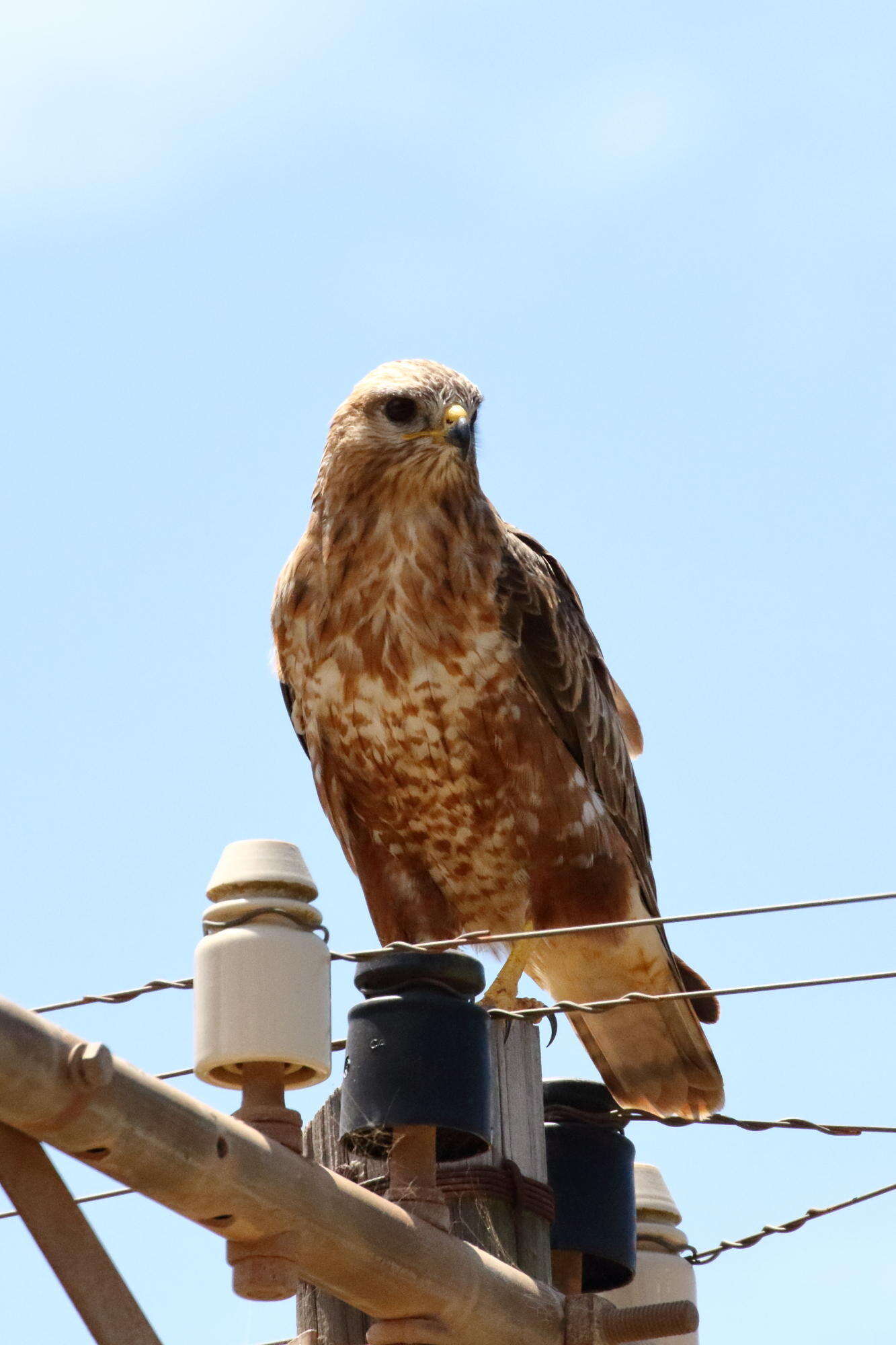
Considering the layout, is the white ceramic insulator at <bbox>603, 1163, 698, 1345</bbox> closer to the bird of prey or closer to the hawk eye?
the bird of prey

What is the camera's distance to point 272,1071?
3.83 m

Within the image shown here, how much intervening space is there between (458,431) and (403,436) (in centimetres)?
20

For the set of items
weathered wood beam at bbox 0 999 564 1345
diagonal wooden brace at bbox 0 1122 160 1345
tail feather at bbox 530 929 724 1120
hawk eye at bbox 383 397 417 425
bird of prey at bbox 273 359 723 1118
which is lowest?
diagonal wooden brace at bbox 0 1122 160 1345

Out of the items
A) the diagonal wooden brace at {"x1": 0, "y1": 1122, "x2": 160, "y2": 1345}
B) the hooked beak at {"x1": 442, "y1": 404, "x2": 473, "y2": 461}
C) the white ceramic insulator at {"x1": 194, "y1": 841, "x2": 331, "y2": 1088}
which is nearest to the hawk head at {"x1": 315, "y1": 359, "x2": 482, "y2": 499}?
the hooked beak at {"x1": 442, "y1": 404, "x2": 473, "y2": 461}

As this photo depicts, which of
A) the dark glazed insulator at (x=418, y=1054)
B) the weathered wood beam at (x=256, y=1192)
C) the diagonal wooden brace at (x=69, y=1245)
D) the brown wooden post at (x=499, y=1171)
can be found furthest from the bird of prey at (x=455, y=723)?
the diagonal wooden brace at (x=69, y=1245)

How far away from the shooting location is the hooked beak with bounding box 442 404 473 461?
700 cm

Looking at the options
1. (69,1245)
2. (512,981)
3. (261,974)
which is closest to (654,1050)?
(512,981)

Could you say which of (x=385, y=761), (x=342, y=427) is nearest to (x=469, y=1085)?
(x=385, y=761)

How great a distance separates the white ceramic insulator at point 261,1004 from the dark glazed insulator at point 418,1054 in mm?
315

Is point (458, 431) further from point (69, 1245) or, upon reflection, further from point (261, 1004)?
point (69, 1245)

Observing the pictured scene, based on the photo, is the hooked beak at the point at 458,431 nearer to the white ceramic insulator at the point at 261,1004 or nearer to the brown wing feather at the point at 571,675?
the brown wing feather at the point at 571,675

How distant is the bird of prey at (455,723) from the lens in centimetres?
675

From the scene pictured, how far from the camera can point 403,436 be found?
7.06 meters

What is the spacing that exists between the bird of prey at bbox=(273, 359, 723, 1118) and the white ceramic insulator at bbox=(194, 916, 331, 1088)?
2684mm
